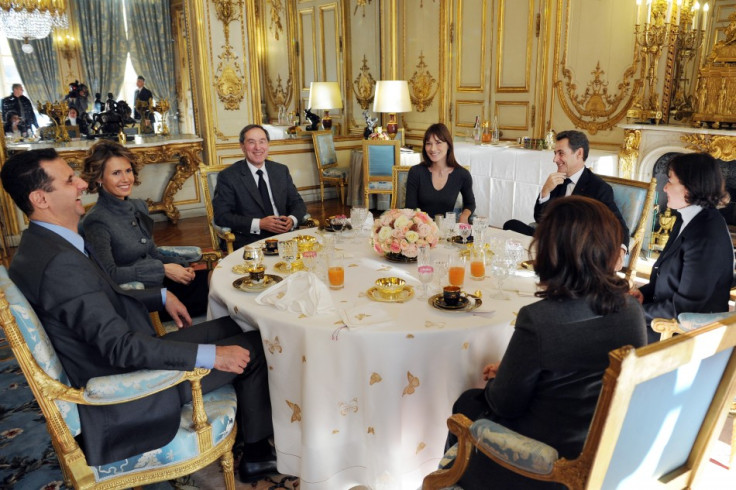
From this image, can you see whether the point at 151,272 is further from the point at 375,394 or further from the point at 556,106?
the point at 556,106

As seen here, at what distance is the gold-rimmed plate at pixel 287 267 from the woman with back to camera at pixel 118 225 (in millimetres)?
499

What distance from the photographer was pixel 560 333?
1.22 m

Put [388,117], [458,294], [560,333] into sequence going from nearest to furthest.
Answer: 1. [560,333]
2. [458,294]
3. [388,117]

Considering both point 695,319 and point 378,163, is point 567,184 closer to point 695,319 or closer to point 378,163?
point 695,319

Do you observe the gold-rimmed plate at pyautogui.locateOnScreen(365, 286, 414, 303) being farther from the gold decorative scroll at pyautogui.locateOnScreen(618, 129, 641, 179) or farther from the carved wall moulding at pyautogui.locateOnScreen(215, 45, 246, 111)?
the carved wall moulding at pyautogui.locateOnScreen(215, 45, 246, 111)

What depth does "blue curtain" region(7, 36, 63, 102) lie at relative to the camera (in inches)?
316

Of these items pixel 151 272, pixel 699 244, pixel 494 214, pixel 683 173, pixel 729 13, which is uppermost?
pixel 729 13

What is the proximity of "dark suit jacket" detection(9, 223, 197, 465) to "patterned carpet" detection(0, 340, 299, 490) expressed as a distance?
596 millimetres

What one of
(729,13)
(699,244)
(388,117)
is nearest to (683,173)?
(699,244)

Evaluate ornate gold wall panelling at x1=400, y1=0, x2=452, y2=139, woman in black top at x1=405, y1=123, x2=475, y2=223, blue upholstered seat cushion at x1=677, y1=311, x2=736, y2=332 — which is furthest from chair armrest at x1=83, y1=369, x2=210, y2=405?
ornate gold wall panelling at x1=400, y1=0, x2=452, y2=139

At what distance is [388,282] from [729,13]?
4064 millimetres

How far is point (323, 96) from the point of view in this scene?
6.87 metres

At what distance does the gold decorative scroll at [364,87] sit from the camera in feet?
25.4

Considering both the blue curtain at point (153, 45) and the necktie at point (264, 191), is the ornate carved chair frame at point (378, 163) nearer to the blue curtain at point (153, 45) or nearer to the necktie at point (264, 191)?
the necktie at point (264, 191)
